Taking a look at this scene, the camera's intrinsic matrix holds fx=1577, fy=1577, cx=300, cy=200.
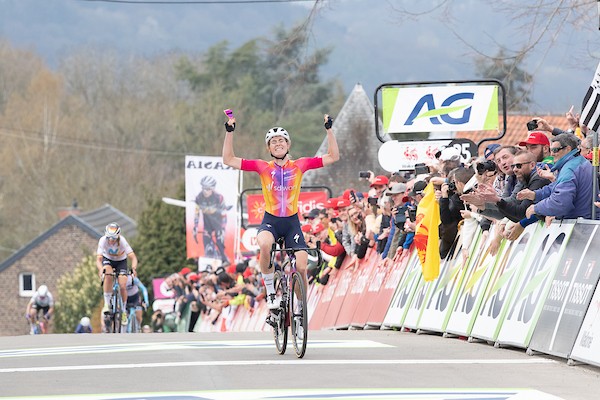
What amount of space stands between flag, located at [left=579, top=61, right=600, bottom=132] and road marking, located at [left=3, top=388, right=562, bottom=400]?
4.30 metres

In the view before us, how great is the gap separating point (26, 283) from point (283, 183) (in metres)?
87.5

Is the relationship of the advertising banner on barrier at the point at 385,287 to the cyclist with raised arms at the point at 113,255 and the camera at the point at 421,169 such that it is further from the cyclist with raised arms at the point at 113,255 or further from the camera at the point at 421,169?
the cyclist with raised arms at the point at 113,255

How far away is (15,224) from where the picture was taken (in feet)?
373

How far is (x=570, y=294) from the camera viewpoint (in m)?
13.9

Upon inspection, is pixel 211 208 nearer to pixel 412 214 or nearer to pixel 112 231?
pixel 112 231

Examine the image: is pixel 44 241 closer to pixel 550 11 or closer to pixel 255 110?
pixel 255 110

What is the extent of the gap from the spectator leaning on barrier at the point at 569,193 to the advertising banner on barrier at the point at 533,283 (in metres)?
0.17

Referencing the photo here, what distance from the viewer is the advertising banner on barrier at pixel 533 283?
14578mm

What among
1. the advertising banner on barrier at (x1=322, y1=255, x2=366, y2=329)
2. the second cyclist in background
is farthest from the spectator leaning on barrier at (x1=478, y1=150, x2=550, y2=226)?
the second cyclist in background

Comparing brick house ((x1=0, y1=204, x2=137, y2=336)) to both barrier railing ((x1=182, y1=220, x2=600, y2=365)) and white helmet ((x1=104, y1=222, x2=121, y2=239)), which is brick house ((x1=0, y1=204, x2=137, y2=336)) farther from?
barrier railing ((x1=182, y1=220, x2=600, y2=365))

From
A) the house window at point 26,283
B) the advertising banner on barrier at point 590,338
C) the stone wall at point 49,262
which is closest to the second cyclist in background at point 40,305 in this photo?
the advertising banner on barrier at point 590,338

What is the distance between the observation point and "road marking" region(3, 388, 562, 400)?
10938 millimetres

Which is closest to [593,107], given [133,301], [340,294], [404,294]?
[404,294]

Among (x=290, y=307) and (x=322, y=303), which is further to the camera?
(x=322, y=303)
